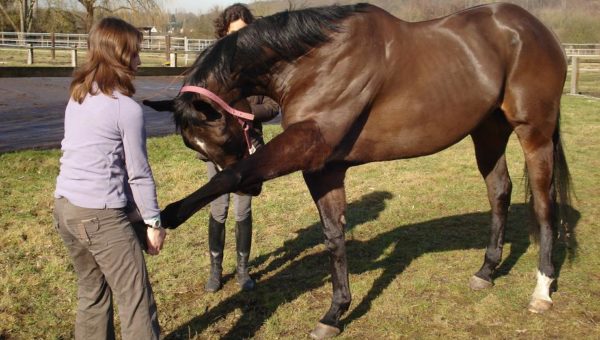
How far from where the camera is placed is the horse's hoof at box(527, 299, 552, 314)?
3853 millimetres

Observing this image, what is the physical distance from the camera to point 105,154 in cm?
248

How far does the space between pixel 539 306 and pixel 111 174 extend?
9.63 ft

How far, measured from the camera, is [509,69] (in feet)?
13.2

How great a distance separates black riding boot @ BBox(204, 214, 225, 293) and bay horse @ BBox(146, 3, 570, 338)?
1011 millimetres

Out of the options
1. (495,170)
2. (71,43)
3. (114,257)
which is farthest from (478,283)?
(71,43)

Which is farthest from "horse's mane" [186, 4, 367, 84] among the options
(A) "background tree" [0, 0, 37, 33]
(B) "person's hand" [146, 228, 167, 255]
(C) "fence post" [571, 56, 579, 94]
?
(A) "background tree" [0, 0, 37, 33]

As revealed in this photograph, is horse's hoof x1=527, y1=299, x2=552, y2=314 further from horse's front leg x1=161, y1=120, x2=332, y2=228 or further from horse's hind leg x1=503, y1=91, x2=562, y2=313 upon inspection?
horse's front leg x1=161, y1=120, x2=332, y2=228

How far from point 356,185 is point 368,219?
1355 millimetres

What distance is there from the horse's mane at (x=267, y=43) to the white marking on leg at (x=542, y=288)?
7.46 ft

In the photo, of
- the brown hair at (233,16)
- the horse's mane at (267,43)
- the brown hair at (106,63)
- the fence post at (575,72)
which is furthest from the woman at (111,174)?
the fence post at (575,72)

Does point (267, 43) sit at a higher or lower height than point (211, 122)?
higher

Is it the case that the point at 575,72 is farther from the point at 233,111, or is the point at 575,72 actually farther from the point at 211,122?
the point at 211,122

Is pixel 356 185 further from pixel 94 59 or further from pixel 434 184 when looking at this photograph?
pixel 94 59

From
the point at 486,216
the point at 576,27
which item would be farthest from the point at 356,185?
the point at 576,27
